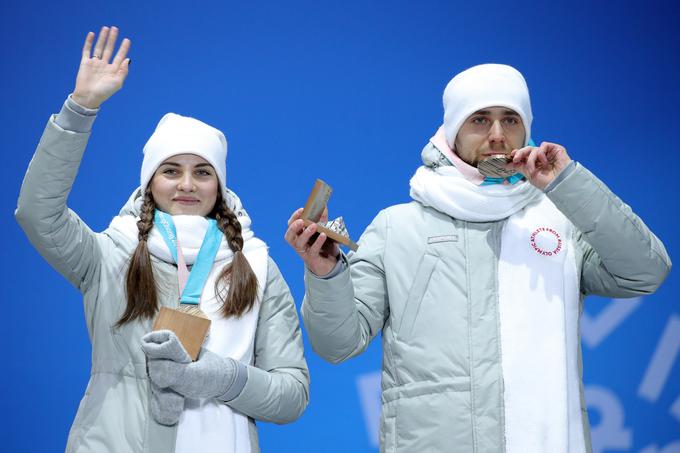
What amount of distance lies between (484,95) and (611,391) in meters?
1.62

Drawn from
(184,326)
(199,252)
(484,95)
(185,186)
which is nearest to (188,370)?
(184,326)

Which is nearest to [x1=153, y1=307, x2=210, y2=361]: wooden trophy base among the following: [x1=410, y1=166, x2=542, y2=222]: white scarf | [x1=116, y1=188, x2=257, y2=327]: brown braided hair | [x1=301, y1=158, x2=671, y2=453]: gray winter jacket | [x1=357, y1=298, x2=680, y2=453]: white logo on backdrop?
[x1=116, y1=188, x2=257, y2=327]: brown braided hair

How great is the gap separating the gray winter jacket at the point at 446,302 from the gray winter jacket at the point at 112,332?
0.15 m

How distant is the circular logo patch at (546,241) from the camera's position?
212 cm

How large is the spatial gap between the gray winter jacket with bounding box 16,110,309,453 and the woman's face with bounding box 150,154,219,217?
15 centimetres

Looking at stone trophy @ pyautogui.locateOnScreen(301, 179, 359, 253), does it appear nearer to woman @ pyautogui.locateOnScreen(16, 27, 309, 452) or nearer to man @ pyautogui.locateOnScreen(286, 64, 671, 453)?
man @ pyautogui.locateOnScreen(286, 64, 671, 453)

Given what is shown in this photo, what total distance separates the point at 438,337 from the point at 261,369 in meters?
0.41

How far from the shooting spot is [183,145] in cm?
226

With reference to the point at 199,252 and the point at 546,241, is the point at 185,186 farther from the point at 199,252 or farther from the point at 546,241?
the point at 546,241

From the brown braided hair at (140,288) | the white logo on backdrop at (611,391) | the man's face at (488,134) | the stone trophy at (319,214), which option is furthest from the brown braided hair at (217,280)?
the white logo on backdrop at (611,391)

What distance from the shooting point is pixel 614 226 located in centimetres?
195

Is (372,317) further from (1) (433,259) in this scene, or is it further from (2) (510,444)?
(2) (510,444)

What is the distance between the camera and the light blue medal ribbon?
6.79 feet

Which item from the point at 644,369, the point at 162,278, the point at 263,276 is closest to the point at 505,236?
the point at 263,276
